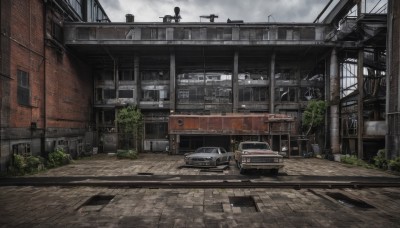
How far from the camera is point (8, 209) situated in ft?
26.9

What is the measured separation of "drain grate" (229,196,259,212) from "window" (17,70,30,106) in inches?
631

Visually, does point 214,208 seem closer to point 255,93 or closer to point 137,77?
point 255,93

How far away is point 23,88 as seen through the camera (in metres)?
17.8

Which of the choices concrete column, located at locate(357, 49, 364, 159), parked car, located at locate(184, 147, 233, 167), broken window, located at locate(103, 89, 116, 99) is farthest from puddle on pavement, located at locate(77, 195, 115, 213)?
broken window, located at locate(103, 89, 116, 99)

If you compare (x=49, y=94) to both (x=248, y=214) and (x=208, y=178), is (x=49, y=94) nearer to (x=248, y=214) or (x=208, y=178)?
(x=208, y=178)

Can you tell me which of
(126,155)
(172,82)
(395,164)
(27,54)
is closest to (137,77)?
(172,82)

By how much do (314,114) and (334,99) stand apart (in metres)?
2.48

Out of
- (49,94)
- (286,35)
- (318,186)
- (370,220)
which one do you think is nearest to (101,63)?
(49,94)

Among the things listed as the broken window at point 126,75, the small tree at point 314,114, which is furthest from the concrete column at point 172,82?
the small tree at point 314,114

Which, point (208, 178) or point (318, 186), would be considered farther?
point (208, 178)

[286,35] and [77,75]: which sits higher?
[286,35]

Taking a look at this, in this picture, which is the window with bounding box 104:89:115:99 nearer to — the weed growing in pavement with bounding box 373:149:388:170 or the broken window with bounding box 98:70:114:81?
the broken window with bounding box 98:70:114:81

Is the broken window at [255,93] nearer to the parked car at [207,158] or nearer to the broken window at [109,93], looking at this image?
the parked car at [207,158]

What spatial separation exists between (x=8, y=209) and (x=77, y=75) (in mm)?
21948
